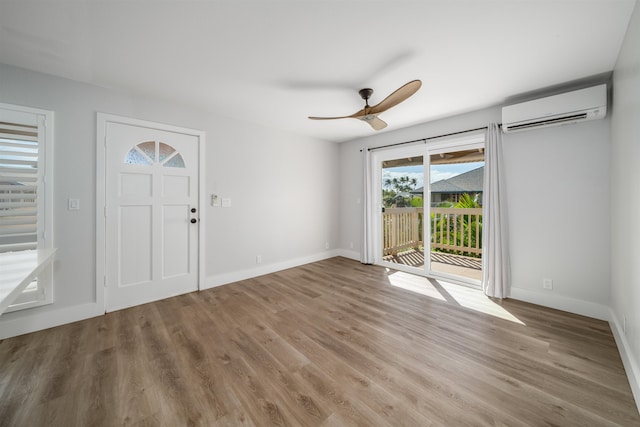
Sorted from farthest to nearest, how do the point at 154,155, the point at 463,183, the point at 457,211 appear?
the point at 457,211
the point at 463,183
the point at 154,155

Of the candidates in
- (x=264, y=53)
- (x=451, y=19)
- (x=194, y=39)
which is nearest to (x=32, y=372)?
(x=194, y=39)

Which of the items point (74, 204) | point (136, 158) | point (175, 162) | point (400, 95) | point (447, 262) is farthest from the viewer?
point (447, 262)

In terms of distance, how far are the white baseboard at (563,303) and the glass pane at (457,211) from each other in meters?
0.66

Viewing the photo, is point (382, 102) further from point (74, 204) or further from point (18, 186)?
point (18, 186)

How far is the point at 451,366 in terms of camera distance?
1799 millimetres

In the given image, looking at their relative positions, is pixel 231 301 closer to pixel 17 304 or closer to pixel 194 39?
pixel 17 304

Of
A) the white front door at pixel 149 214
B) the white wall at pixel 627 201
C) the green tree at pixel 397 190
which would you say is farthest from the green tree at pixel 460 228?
the white front door at pixel 149 214

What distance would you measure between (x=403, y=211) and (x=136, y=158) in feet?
14.0

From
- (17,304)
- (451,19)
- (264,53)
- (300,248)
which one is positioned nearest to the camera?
(451,19)

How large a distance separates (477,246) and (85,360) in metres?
5.00

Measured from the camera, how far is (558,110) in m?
2.49

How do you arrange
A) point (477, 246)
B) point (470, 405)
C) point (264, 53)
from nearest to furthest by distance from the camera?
point (470, 405)
point (264, 53)
point (477, 246)

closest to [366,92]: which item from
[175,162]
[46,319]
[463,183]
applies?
[463,183]

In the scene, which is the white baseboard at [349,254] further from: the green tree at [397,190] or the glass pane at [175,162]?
the glass pane at [175,162]
